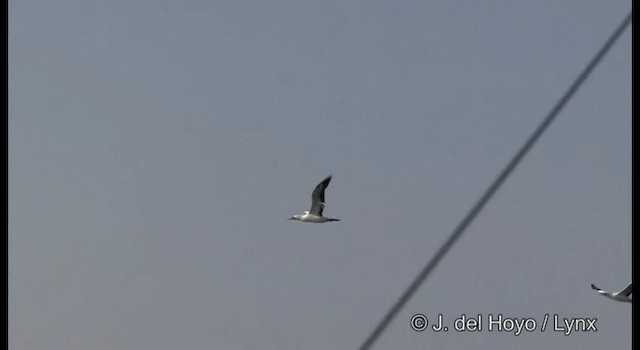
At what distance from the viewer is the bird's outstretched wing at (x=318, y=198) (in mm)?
128875

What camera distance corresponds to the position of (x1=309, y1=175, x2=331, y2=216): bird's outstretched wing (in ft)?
423

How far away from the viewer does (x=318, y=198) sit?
130000 millimetres
